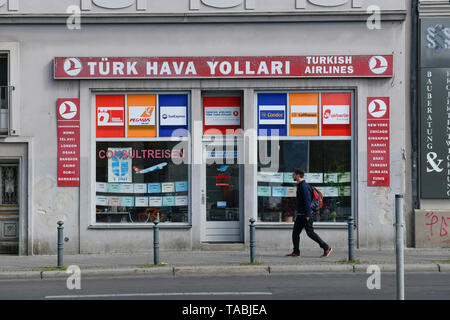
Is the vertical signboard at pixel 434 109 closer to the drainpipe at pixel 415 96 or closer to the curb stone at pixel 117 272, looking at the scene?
the drainpipe at pixel 415 96

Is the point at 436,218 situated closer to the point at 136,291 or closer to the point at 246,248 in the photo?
the point at 246,248

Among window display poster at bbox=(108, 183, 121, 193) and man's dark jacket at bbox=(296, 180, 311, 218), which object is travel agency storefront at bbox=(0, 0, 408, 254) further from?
man's dark jacket at bbox=(296, 180, 311, 218)

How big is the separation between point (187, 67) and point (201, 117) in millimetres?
1284

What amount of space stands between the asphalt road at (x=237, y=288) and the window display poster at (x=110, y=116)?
4.67 meters

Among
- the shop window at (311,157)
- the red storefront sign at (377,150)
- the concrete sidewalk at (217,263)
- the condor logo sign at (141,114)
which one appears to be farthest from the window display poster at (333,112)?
the condor logo sign at (141,114)

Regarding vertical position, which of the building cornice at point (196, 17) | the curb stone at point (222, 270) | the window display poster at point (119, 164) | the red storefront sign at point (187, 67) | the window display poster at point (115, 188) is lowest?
the curb stone at point (222, 270)

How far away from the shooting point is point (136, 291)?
1095 centimetres

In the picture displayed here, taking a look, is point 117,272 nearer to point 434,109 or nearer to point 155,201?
point 155,201

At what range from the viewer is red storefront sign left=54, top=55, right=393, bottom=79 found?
15859 millimetres

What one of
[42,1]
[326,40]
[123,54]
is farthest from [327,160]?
[42,1]

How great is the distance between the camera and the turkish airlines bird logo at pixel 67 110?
15977mm

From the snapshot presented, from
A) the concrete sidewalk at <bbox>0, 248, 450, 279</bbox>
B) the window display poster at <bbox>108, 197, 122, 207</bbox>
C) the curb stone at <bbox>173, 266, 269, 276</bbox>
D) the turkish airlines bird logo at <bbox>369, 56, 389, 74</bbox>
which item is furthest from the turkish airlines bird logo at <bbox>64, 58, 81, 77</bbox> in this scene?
the turkish airlines bird logo at <bbox>369, 56, 389, 74</bbox>

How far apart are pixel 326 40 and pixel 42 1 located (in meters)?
6.94

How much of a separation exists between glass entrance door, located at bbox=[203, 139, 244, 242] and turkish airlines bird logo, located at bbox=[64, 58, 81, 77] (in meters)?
3.57
